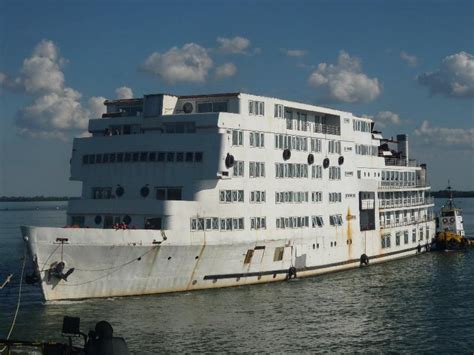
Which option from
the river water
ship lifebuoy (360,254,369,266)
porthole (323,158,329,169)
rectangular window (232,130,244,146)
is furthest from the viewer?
ship lifebuoy (360,254,369,266)

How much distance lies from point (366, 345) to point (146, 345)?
882 cm

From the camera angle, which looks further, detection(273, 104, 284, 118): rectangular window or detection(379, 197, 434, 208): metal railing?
detection(379, 197, 434, 208): metal railing

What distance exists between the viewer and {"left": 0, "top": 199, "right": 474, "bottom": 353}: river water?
87.9 feet

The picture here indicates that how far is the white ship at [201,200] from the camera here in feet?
108

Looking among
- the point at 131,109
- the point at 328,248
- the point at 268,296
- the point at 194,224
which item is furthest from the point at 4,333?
the point at 328,248

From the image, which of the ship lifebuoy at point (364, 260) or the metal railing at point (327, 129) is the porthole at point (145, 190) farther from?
the ship lifebuoy at point (364, 260)

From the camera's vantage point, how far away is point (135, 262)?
110ft

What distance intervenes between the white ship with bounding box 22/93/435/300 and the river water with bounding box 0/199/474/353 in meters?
1.42

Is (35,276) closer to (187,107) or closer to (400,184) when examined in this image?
(187,107)

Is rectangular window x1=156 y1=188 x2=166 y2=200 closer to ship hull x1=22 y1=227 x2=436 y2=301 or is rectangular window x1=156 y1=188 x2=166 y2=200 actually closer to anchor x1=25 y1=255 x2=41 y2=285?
ship hull x1=22 y1=227 x2=436 y2=301

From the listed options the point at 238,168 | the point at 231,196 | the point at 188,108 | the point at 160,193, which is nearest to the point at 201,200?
the point at 231,196

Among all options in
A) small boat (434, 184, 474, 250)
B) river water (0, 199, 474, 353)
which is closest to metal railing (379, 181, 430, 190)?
small boat (434, 184, 474, 250)

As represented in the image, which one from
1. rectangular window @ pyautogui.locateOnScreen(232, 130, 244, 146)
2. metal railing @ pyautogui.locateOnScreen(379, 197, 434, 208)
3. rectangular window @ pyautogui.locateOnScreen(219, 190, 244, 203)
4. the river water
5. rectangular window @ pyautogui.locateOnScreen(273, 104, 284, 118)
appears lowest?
the river water

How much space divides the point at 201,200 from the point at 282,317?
27.8 feet
